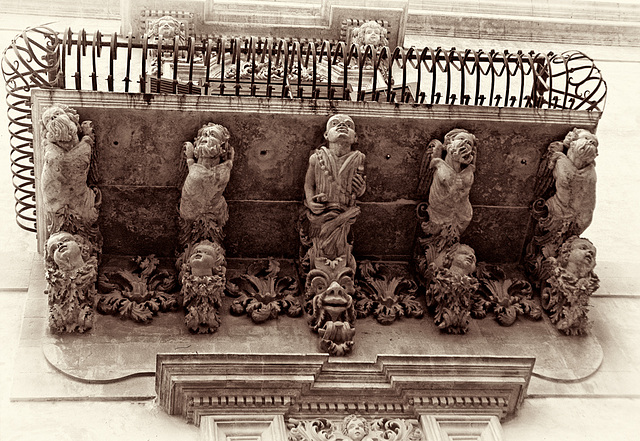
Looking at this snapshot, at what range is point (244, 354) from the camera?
10289 millimetres

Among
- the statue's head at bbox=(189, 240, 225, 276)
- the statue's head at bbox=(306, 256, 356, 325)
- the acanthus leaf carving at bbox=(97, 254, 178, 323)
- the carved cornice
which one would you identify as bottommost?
the acanthus leaf carving at bbox=(97, 254, 178, 323)

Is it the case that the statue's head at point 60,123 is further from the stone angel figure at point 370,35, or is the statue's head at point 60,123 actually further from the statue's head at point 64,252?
the stone angel figure at point 370,35

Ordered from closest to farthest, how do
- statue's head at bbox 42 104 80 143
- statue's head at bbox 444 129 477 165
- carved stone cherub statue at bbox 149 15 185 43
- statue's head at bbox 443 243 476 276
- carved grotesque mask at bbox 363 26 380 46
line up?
1. statue's head at bbox 42 104 80 143
2. statue's head at bbox 444 129 477 165
3. statue's head at bbox 443 243 476 276
4. carved stone cherub statue at bbox 149 15 185 43
5. carved grotesque mask at bbox 363 26 380 46

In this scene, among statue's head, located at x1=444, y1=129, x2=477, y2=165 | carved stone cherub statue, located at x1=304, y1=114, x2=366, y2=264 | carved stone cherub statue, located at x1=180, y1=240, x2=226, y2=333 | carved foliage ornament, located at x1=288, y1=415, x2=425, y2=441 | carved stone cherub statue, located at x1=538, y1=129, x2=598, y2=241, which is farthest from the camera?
carved stone cherub statue, located at x1=538, y1=129, x2=598, y2=241

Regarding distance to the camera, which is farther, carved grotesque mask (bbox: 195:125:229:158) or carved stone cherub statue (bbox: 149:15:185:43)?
carved stone cherub statue (bbox: 149:15:185:43)

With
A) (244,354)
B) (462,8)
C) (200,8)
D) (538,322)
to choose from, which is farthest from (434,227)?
(462,8)

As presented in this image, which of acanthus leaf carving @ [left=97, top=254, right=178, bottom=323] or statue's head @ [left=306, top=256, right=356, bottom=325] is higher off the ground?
statue's head @ [left=306, top=256, right=356, bottom=325]

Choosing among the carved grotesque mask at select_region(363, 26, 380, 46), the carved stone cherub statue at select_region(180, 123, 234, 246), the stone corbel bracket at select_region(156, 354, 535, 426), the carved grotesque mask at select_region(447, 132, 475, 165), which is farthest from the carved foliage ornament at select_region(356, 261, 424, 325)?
the carved grotesque mask at select_region(363, 26, 380, 46)

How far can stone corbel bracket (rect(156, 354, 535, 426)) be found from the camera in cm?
1017

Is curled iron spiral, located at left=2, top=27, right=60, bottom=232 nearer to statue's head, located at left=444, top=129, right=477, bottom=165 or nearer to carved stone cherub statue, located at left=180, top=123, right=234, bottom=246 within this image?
carved stone cherub statue, located at left=180, top=123, right=234, bottom=246

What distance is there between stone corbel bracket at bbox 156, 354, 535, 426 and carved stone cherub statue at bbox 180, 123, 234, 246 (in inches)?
54.7

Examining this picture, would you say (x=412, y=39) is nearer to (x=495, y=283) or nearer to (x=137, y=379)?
(x=495, y=283)

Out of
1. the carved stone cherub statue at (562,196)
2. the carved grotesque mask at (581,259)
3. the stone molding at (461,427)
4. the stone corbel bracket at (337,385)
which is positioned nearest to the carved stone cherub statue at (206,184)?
the stone corbel bracket at (337,385)

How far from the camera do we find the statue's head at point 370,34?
1480cm
